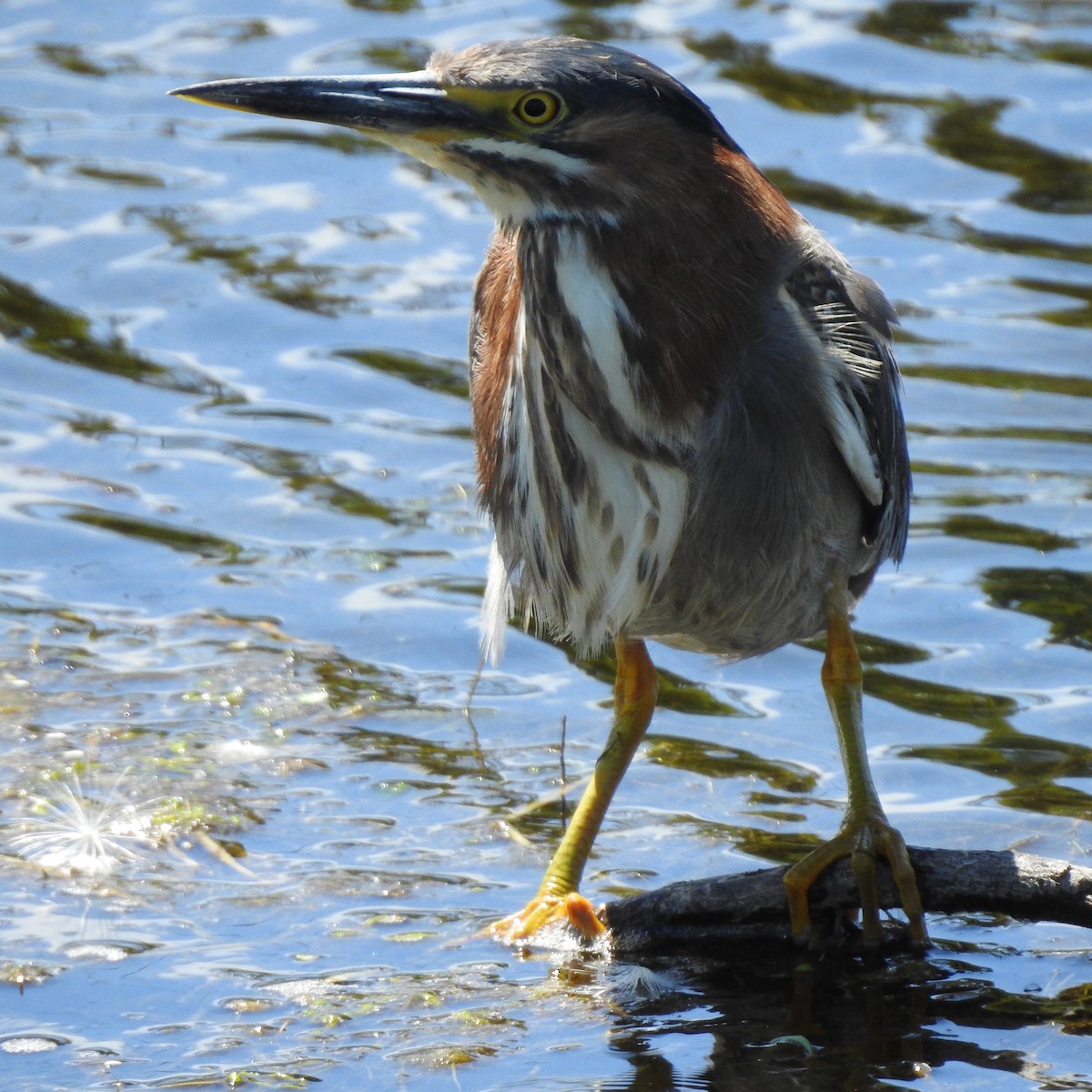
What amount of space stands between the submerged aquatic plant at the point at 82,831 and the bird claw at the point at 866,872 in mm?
1752

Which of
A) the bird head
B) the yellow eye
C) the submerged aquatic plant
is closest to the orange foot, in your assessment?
the submerged aquatic plant

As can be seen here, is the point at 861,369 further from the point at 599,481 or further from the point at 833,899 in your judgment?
the point at 833,899

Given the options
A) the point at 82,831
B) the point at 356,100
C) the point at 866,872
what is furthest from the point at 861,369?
the point at 82,831

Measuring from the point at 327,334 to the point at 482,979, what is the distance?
4.69 m

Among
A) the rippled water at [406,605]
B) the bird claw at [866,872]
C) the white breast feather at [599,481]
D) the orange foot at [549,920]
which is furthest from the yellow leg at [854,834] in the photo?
the white breast feather at [599,481]

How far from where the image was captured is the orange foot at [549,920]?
4.77 meters

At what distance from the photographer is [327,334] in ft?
28.7

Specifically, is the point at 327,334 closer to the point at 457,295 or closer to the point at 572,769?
the point at 457,295

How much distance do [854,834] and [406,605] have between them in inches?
93.5

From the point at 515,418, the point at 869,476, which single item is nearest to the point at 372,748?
the point at 515,418

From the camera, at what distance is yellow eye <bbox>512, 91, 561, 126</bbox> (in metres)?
4.38

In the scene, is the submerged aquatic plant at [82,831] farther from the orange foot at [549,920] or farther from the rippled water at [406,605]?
the orange foot at [549,920]

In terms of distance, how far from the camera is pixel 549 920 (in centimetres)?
478

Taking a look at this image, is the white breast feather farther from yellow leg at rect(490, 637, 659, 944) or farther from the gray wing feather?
the gray wing feather
